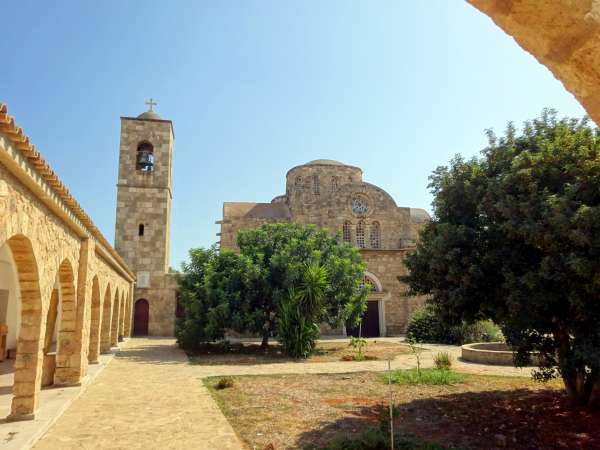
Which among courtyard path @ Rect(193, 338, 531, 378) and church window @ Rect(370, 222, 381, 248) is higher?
church window @ Rect(370, 222, 381, 248)

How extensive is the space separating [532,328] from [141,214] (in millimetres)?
22204

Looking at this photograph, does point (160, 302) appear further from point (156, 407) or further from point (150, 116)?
point (156, 407)

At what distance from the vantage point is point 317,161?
103 ft

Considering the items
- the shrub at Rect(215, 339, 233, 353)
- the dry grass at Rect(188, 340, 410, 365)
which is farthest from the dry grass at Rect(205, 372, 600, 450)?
the shrub at Rect(215, 339, 233, 353)

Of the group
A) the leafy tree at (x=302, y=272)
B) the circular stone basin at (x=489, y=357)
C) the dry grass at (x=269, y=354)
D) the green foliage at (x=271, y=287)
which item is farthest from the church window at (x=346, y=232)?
the circular stone basin at (x=489, y=357)

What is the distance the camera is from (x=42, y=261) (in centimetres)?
618

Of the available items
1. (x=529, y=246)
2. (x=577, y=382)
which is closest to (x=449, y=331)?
(x=577, y=382)

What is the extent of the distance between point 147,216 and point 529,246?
21.9 metres

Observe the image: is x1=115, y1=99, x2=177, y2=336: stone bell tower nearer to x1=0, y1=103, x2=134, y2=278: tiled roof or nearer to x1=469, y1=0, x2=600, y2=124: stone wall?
x1=0, y1=103, x2=134, y2=278: tiled roof

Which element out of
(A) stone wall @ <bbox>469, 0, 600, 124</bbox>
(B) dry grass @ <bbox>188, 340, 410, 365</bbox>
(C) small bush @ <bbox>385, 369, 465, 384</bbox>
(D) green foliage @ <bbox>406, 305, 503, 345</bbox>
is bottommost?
(B) dry grass @ <bbox>188, 340, 410, 365</bbox>

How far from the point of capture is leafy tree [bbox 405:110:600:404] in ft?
17.6

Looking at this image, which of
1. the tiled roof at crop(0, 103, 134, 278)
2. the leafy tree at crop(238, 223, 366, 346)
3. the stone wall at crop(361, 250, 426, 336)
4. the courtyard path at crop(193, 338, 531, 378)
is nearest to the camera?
the tiled roof at crop(0, 103, 134, 278)

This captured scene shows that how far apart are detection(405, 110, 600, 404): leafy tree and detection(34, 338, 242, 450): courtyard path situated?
392 centimetres

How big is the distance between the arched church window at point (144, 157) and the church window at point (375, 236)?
13.1 m
